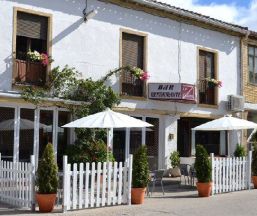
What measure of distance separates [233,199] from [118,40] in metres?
7.40

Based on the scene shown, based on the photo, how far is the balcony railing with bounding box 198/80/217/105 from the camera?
21.1 metres

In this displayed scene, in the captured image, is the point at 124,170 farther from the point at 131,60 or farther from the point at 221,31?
the point at 221,31

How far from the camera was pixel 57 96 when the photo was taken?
620 inches

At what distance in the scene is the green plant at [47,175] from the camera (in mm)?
10914

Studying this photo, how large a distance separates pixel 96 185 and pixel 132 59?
7830 millimetres

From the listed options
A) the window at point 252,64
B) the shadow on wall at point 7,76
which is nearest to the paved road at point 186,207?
the shadow on wall at point 7,76

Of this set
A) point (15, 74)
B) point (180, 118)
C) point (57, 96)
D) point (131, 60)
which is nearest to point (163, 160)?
point (180, 118)

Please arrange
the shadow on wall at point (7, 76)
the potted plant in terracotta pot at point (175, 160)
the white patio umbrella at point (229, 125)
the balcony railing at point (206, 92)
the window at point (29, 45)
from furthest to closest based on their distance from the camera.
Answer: the balcony railing at point (206, 92), the potted plant in terracotta pot at point (175, 160), the white patio umbrella at point (229, 125), the window at point (29, 45), the shadow on wall at point (7, 76)

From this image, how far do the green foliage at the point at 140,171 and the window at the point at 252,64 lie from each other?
1282 centimetres

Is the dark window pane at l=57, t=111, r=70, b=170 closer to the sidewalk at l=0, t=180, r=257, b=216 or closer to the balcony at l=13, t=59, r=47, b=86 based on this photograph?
the balcony at l=13, t=59, r=47, b=86

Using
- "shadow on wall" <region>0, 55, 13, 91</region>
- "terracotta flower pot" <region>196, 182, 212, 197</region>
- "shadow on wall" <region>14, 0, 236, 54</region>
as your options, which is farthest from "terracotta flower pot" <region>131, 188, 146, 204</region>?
"shadow on wall" <region>14, 0, 236, 54</region>

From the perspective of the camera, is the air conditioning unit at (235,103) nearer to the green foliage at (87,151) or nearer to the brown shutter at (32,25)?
the green foliage at (87,151)

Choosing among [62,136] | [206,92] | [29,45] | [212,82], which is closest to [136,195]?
[62,136]

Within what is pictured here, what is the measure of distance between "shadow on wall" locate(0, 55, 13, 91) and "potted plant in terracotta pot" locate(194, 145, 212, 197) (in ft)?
19.7
